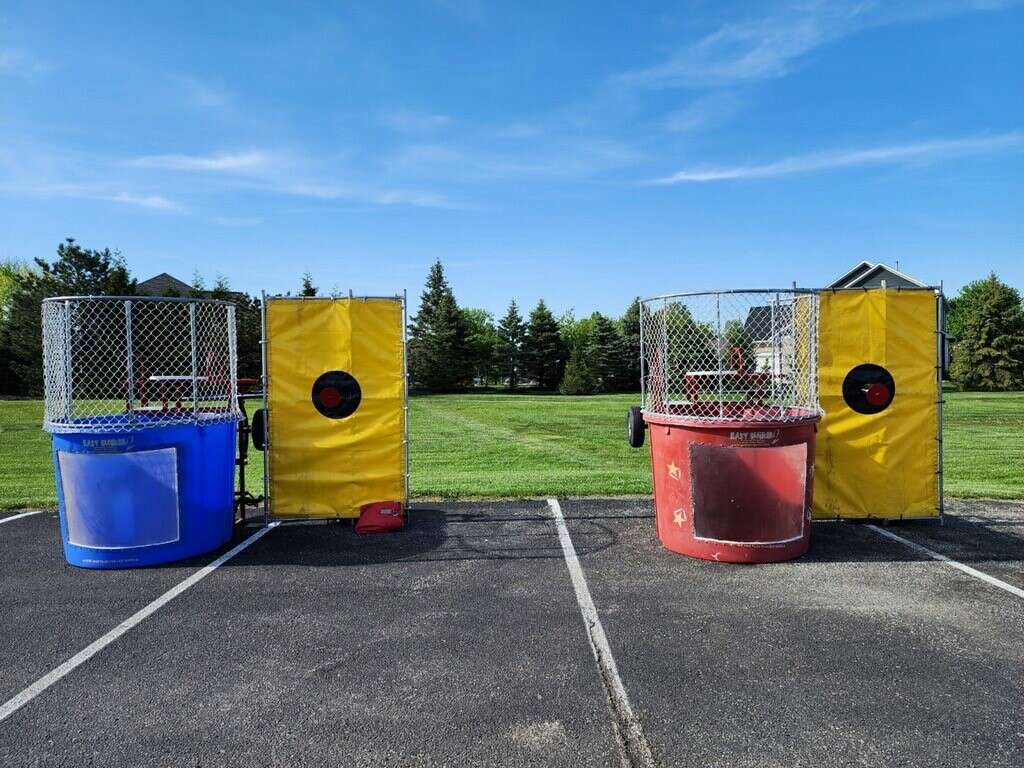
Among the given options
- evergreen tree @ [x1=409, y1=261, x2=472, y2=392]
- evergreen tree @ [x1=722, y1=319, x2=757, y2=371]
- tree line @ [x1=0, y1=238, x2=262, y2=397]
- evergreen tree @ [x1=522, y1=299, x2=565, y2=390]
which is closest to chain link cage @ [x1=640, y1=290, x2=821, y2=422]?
evergreen tree @ [x1=722, y1=319, x2=757, y2=371]

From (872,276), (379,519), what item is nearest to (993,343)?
(872,276)

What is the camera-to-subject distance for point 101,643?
422 centimetres

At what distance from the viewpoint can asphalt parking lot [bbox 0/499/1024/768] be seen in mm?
3074

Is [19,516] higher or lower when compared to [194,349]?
lower

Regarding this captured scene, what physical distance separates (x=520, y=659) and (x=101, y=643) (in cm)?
274

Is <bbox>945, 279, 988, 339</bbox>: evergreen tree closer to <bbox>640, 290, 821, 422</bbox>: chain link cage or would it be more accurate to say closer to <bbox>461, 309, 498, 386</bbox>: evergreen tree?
<bbox>640, 290, 821, 422</bbox>: chain link cage

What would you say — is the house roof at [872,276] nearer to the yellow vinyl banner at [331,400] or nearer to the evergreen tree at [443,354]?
the evergreen tree at [443,354]

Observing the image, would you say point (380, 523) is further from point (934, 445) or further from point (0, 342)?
point (0, 342)

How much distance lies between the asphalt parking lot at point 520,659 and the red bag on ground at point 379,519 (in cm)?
47

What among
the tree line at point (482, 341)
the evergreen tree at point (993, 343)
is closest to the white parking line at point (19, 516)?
the tree line at point (482, 341)

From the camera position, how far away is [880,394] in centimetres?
692

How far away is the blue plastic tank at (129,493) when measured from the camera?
566cm

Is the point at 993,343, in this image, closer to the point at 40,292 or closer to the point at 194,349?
the point at 194,349

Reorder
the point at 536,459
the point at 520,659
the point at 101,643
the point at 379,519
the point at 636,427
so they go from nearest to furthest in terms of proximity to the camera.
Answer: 1. the point at 520,659
2. the point at 101,643
3. the point at 636,427
4. the point at 379,519
5. the point at 536,459
